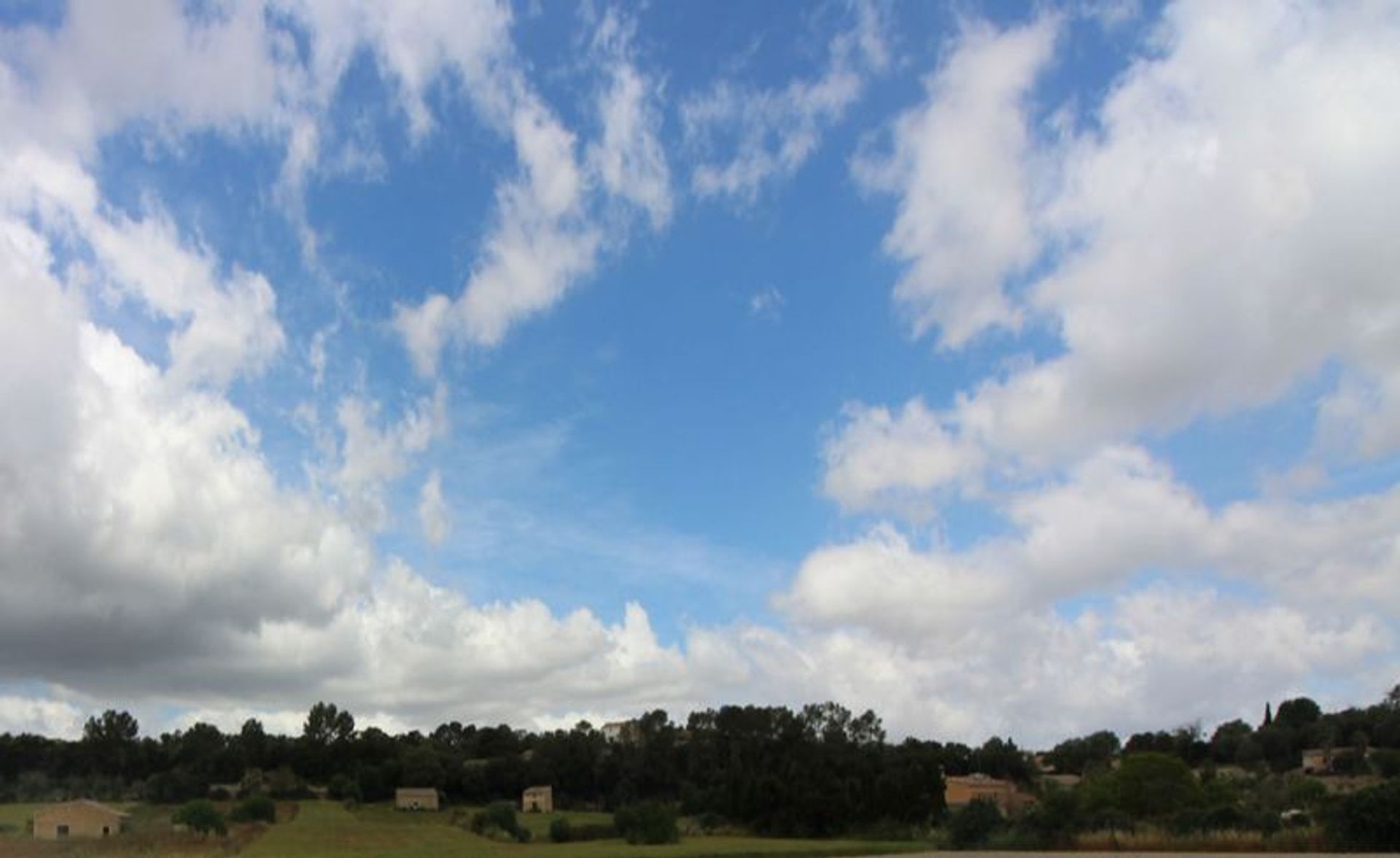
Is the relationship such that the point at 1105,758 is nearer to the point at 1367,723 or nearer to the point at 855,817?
the point at 1367,723

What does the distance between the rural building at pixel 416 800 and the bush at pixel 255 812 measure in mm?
20211

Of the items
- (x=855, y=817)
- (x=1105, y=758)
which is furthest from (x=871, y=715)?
(x=855, y=817)

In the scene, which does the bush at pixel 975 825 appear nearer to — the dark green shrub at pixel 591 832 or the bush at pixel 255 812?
the dark green shrub at pixel 591 832

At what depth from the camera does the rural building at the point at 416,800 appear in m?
108

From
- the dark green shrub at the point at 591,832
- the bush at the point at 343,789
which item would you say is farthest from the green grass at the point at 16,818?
the dark green shrub at the point at 591,832

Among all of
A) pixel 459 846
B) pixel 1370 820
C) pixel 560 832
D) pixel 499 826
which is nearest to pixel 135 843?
pixel 459 846

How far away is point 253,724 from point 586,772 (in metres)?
38.3

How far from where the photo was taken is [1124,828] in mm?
55281

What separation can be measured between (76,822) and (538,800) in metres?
48.8

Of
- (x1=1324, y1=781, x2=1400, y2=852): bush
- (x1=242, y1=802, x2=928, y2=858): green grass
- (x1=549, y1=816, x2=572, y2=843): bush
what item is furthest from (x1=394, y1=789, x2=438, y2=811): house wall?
(x1=1324, y1=781, x2=1400, y2=852): bush

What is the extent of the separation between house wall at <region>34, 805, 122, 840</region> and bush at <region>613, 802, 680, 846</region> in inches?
1087

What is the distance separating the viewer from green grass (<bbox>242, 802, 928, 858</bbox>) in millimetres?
54094

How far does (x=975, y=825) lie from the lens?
59531mm

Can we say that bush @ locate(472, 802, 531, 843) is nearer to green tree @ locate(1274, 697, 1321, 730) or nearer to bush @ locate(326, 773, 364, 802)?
bush @ locate(326, 773, 364, 802)
